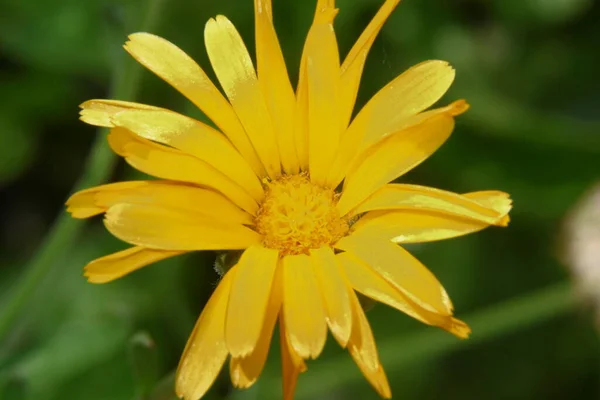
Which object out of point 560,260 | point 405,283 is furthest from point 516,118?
point 405,283

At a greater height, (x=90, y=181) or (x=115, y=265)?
(x=115, y=265)

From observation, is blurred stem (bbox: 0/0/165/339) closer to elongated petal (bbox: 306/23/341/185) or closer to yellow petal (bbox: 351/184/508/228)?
elongated petal (bbox: 306/23/341/185)

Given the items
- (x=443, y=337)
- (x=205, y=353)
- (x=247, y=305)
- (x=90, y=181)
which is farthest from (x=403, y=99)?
(x=443, y=337)

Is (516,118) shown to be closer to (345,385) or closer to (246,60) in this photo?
(345,385)

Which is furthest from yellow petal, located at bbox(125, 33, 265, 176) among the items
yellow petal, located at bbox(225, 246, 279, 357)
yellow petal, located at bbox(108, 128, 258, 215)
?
yellow petal, located at bbox(225, 246, 279, 357)

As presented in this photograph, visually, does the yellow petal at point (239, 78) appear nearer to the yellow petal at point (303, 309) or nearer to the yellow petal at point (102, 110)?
the yellow petal at point (102, 110)

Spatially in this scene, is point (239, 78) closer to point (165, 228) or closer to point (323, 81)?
point (323, 81)
